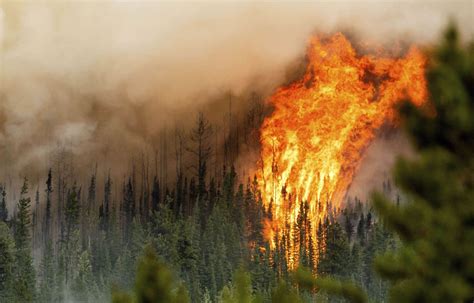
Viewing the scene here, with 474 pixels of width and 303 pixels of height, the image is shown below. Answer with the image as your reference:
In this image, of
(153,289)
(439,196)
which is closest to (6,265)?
(153,289)

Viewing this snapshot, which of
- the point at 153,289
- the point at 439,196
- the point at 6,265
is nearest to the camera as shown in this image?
the point at 439,196

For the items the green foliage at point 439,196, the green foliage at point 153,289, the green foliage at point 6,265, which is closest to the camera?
the green foliage at point 439,196

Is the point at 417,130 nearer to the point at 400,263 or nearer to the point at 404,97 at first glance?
the point at 404,97

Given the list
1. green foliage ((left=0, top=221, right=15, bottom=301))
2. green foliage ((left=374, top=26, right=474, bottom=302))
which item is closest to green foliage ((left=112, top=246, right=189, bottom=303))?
green foliage ((left=374, top=26, right=474, bottom=302))

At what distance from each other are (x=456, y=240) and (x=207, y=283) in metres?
180

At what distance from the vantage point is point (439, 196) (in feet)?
55.9

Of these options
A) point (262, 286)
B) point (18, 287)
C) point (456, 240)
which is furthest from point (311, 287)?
point (262, 286)

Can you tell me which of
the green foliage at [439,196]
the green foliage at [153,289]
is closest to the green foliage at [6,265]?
the green foliage at [153,289]

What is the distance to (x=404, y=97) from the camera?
712 inches

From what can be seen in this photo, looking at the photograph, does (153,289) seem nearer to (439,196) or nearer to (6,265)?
(439,196)

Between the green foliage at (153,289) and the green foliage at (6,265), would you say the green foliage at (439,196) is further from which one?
the green foliage at (6,265)

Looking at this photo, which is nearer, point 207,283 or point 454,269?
point 454,269

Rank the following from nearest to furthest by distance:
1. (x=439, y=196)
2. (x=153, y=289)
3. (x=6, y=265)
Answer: (x=439, y=196) → (x=153, y=289) → (x=6, y=265)

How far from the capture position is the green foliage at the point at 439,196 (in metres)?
16.7
